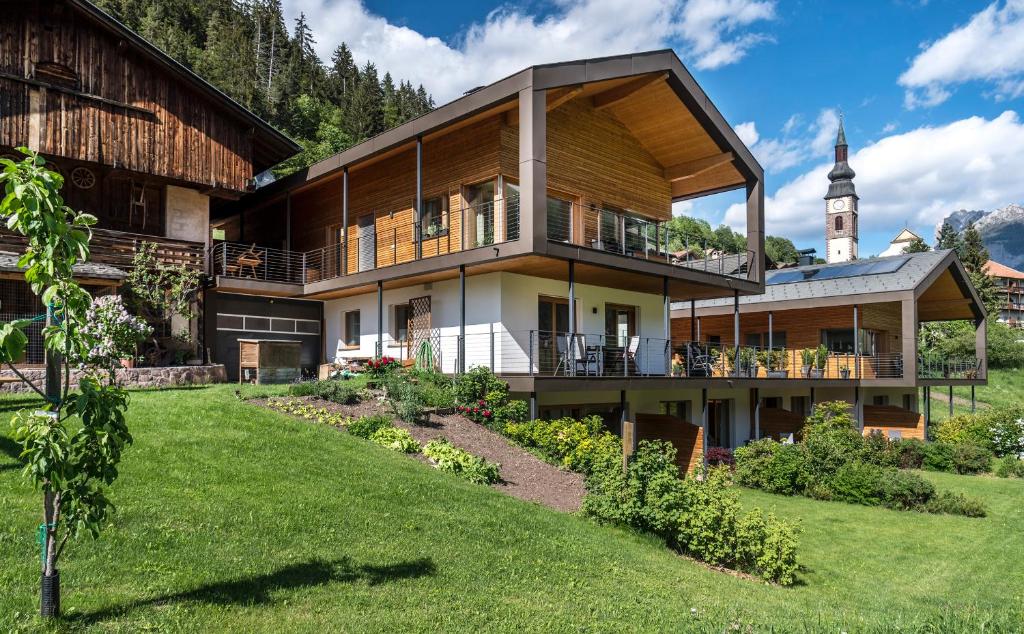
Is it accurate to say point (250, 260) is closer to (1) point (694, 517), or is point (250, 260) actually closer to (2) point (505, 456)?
(2) point (505, 456)

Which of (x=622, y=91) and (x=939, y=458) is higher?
(x=622, y=91)

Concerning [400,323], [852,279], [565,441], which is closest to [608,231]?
[400,323]

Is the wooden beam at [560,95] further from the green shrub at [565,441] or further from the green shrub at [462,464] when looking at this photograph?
the green shrub at [462,464]

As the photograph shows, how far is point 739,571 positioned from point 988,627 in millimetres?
3343

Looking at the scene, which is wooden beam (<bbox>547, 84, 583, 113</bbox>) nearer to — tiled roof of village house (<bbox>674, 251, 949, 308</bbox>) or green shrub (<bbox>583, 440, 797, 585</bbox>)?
green shrub (<bbox>583, 440, 797, 585</bbox>)

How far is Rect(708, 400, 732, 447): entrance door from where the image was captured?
2280 cm

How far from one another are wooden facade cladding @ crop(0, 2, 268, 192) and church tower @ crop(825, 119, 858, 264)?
99992mm

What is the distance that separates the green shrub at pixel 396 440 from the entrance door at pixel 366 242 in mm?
9294

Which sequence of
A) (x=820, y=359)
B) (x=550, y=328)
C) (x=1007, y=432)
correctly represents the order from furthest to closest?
1. (x=820, y=359)
2. (x=1007, y=432)
3. (x=550, y=328)

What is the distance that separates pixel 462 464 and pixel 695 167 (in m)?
13.8

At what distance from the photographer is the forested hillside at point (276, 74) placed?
54.4m

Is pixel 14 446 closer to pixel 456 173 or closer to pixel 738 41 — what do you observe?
pixel 456 173

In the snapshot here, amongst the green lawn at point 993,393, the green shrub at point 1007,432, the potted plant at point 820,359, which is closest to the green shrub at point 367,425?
the potted plant at point 820,359

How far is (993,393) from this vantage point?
4466 centimetres
